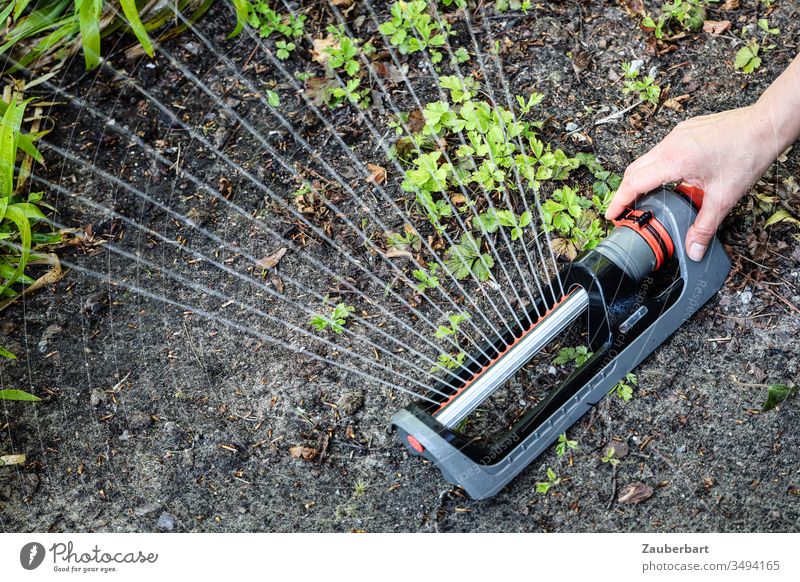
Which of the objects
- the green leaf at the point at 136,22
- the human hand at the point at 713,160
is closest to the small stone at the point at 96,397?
the green leaf at the point at 136,22

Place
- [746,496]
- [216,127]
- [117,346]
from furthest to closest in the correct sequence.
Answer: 1. [216,127]
2. [117,346]
3. [746,496]

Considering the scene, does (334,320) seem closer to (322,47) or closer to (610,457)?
→ (610,457)

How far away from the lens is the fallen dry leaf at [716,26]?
8.16 feet

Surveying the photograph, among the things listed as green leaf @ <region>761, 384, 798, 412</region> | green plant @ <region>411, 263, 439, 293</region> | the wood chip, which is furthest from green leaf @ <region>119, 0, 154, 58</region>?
green leaf @ <region>761, 384, 798, 412</region>

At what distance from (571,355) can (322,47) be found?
1.41 meters

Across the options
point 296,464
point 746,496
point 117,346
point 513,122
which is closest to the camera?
point 746,496

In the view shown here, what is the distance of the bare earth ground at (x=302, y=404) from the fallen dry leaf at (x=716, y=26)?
0.26 ft

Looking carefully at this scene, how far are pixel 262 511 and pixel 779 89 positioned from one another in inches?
66.2

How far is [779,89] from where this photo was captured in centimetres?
184

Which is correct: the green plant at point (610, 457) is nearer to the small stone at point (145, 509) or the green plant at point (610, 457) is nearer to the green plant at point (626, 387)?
the green plant at point (626, 387)

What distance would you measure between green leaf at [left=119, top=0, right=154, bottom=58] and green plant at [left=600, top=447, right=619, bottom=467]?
1917mm

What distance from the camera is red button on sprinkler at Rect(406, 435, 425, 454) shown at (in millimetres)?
1721

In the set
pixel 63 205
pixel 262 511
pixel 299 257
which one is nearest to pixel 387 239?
pixel 299 257

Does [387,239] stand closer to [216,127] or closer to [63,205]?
[216,127]
